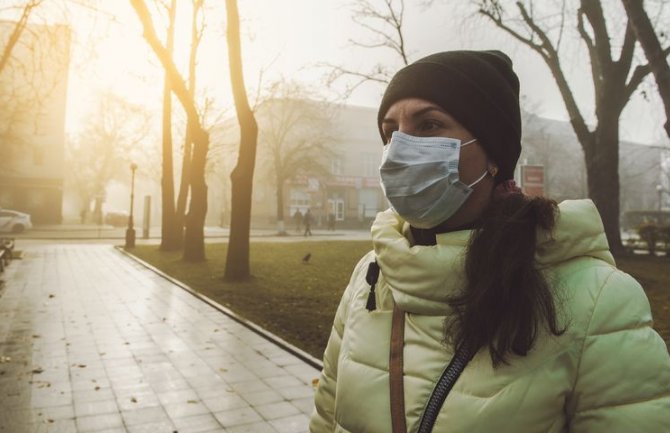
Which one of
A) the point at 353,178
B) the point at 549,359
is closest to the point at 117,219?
the point at 353,178

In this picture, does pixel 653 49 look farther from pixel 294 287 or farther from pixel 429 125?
pixel 294 287

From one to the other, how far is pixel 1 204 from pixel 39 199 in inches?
115

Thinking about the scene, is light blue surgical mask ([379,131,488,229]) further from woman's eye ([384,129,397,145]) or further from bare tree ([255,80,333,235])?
bare tree ([255,80,333,235])

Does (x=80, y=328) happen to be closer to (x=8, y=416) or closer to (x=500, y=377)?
(x=8, y=416)

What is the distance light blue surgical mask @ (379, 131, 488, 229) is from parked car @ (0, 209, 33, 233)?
3611 centimetres

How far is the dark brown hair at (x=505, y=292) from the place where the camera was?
4.01ft

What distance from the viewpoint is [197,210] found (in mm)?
16922

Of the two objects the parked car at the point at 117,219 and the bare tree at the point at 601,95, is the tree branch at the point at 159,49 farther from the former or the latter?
the parked car at the point at 117,219

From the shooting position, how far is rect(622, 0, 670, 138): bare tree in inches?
300

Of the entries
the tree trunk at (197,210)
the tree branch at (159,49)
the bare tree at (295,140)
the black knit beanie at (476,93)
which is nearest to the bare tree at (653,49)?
the black knit beanie at (476,93)

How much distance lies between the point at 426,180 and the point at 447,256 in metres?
0.33

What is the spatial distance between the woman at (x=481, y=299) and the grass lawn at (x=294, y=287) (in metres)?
5.15

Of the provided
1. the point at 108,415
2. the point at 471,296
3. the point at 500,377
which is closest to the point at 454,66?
the point at 471,296

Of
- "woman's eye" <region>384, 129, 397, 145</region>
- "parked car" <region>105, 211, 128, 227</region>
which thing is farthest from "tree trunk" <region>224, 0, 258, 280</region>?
"parked car" <region>105, 211, 128, 227</region>
